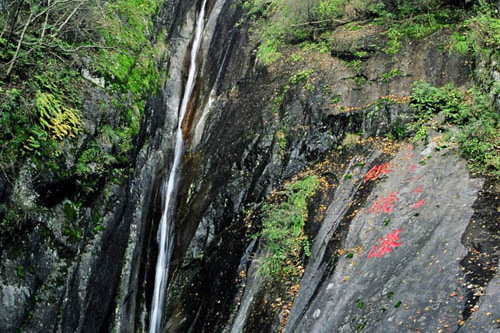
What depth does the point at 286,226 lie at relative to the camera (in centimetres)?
859

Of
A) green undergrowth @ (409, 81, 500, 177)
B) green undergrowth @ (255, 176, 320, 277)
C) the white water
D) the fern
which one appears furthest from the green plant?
the fern

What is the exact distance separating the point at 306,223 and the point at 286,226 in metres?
0.48

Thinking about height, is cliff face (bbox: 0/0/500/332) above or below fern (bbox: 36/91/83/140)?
below

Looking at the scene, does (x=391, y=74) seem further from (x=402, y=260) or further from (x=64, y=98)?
(x=64, y=98)

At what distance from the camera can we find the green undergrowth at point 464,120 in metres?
6.66

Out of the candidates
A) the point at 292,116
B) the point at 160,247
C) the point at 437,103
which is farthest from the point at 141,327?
the point at 437,103

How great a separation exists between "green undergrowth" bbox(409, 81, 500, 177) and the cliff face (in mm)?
269

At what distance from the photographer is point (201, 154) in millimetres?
12258

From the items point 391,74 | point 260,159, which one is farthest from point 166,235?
point 391,74

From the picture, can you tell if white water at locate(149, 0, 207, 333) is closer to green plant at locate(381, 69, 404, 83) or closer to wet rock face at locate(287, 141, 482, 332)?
wet rock face at locate(287, 141, 482, 332)

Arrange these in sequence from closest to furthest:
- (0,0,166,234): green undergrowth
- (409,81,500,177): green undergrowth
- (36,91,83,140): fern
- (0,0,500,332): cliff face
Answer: (0,0,500,332): cliff face → (409,81,500,177): green undergrowth → (0,0,166,234): green undergrowth → (36,91,83,140): fern

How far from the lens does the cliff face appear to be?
560 cm

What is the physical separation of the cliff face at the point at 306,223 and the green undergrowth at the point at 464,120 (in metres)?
0.27

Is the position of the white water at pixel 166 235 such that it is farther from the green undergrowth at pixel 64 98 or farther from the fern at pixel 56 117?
the fern at pixel 56 117
